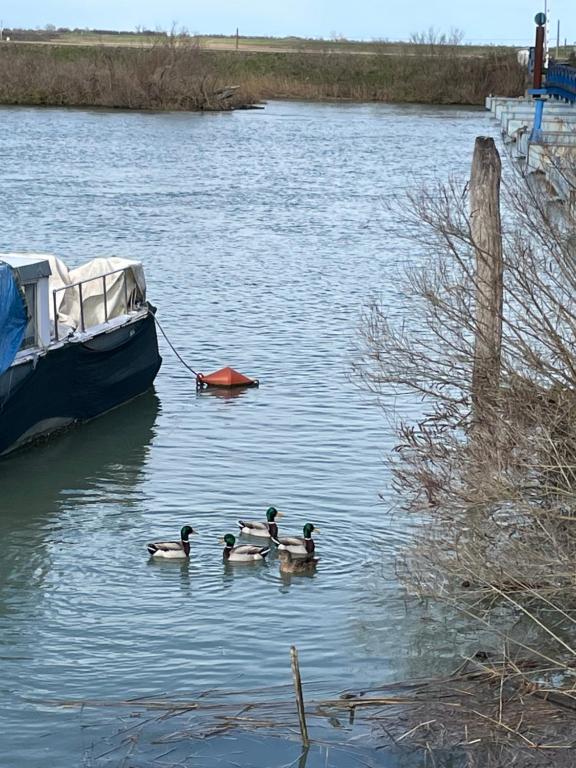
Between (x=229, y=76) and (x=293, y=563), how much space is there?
3902 inches

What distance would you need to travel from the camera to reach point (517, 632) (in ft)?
42.5

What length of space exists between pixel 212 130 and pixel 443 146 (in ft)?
48.2

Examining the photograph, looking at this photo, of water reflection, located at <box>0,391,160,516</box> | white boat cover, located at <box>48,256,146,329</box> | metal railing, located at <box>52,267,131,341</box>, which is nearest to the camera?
water reflection, located at <box>0,391,160,516</box>

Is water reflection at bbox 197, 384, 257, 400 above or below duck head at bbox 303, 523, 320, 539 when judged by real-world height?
below

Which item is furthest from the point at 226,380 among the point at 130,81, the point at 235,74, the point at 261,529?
the point at 235,74

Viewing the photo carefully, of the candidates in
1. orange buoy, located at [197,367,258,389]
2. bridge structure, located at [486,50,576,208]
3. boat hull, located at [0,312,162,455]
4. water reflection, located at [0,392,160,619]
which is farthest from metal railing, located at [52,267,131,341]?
bridge structure, located at [486,50,576,208]

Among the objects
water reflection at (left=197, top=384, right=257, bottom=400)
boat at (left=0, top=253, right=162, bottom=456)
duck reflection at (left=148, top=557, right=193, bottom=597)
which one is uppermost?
boat at (left=0, top=253, right=162, bottom=456)

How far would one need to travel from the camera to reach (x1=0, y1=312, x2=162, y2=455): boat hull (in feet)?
63.7

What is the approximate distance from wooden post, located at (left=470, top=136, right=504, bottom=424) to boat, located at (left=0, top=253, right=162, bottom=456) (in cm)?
647

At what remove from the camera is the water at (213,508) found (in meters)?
12.6

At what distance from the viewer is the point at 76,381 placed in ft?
68.5

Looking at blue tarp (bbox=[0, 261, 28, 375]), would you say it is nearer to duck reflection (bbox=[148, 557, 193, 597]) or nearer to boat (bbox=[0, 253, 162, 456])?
boat (bbox=[0, 253, 162, 456])

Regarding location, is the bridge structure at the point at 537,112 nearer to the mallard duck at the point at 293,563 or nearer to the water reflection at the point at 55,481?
the water reflection at the point at 55,481

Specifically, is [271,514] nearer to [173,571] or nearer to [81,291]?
[173,571]
